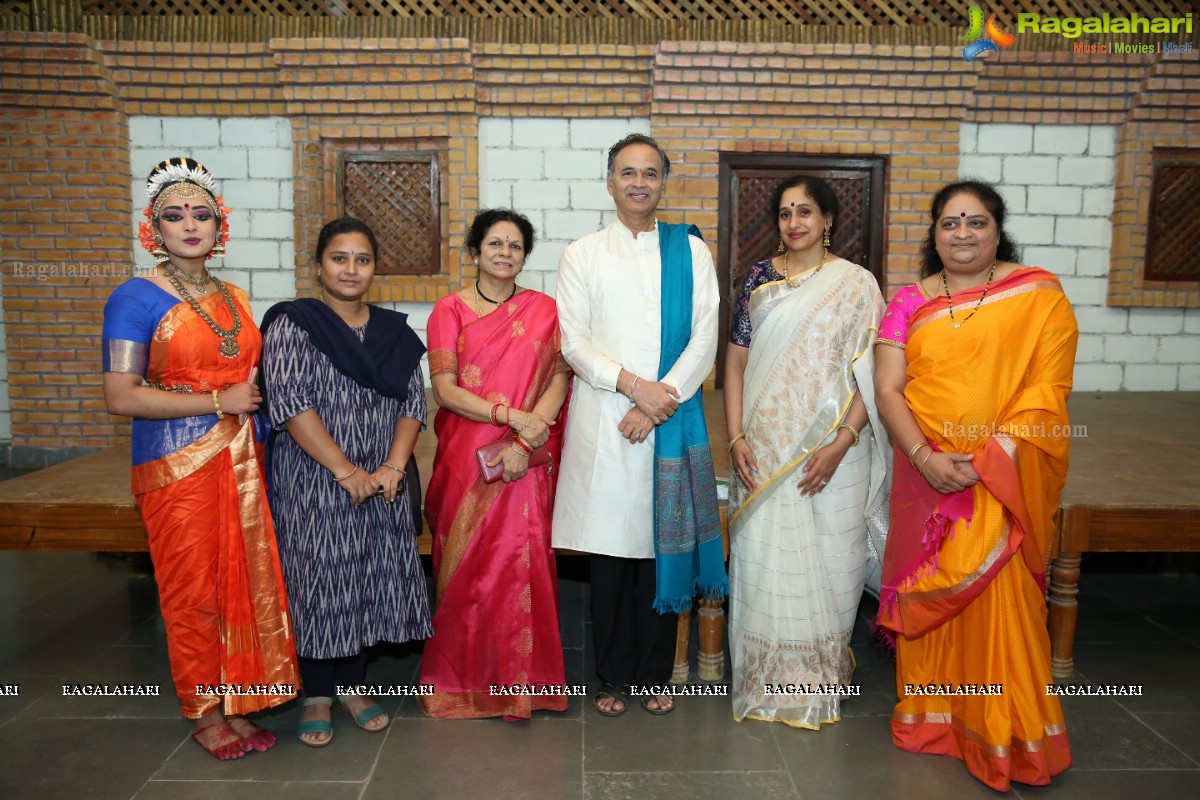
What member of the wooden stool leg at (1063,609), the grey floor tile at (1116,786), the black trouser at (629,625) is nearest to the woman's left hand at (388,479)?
the black trouser at (629,625)

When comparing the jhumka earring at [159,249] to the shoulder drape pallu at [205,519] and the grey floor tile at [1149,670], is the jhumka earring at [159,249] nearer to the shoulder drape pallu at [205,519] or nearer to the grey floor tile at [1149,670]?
the shoulder drape pallu at [205,519]

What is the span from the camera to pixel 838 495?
2.42 m

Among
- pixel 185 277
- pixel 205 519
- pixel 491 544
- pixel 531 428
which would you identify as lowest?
pixel 491 544

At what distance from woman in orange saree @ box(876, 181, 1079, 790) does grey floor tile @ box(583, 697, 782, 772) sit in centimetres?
42

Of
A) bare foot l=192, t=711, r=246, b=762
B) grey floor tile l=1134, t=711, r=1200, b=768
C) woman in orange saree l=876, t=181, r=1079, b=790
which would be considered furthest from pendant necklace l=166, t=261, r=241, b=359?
grey floor tile l=1134, t=711, r=1200, b=768

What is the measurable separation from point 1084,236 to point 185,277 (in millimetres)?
5624

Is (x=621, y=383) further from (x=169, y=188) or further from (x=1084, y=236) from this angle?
(x=1084, y=236)

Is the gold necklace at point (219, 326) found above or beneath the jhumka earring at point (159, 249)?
beneath

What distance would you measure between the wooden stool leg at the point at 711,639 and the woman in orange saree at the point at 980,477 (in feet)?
2.03

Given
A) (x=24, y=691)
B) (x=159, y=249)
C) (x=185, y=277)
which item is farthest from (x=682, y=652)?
(x=24, y=691)

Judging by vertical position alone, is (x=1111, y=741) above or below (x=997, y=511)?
below

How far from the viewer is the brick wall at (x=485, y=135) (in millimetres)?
5188

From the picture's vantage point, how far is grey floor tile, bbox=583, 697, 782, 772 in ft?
7.30

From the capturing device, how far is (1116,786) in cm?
215
